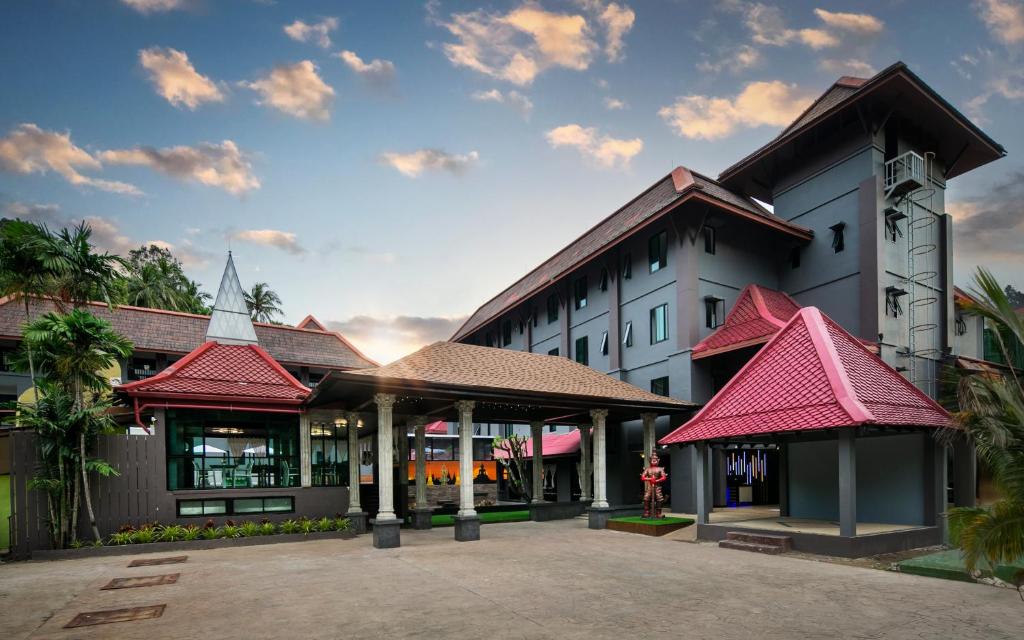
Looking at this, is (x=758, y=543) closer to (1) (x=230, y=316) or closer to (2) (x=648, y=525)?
(2) (x=648, y=525)

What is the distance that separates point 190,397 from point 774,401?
18.0m

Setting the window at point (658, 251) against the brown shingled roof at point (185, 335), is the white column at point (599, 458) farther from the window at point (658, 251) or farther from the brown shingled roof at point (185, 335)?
the brown shingled roof at point (185, 335)

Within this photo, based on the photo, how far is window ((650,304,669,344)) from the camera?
27.4 metres

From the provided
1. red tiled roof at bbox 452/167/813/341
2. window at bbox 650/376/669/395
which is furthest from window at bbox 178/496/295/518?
red tiled roof at bbox 452/167/813/341

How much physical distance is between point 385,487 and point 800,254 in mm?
21587

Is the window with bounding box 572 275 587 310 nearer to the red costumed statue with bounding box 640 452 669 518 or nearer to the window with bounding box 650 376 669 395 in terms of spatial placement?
the window with bounding box 650 376 669 395

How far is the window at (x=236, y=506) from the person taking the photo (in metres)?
19.5

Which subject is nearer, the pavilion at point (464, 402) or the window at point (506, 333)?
the pavilion at point (464, 402)

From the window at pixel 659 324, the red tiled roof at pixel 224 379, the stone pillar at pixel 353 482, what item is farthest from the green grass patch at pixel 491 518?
the window at pixel 659 324

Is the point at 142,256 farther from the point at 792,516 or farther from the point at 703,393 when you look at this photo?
the point at 792,516

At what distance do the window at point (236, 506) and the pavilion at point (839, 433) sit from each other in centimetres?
1327

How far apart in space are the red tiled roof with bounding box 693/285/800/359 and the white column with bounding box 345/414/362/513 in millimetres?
14150

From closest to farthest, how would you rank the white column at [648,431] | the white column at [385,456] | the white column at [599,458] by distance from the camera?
1. the white column at [385,456]
2. the white column at [599,458]
3. the white column at [648,431]

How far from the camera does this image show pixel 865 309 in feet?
80.7
